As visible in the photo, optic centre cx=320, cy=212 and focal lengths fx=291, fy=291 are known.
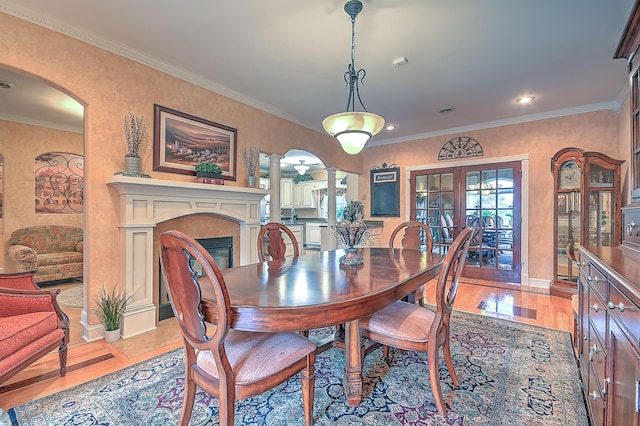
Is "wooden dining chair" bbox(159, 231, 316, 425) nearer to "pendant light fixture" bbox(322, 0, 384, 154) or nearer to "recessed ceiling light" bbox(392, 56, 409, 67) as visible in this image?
"pendant light fixture" bbox(322, 0, 384, 154)

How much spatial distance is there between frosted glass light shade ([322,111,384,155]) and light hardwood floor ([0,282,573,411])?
2.22 meters

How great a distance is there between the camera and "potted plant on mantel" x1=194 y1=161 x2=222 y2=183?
10.4 ft

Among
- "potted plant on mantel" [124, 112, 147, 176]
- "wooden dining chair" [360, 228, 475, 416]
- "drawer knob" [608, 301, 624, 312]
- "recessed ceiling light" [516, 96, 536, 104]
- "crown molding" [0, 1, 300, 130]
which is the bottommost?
"wooden dining chair" [360, 228, 475, 416]

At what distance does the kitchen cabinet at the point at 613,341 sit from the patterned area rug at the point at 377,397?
1.08 ft

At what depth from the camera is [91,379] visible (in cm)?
192

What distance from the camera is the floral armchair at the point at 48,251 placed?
407 centimetres

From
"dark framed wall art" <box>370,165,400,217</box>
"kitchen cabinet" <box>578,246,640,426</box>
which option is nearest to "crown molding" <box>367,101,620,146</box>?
"dark framed wall art" <box>370,165,400,217</box>

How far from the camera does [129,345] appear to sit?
2447 mm

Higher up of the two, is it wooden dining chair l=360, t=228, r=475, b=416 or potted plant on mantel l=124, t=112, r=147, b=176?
potted plant on mantel l=124, t=112, r=147, b=176

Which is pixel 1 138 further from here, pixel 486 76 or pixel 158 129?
pixel 486 76

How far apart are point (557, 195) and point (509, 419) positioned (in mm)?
3658

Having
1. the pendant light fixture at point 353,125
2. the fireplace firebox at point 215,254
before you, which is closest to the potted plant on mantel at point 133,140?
the fireplace firebox at point 215,254

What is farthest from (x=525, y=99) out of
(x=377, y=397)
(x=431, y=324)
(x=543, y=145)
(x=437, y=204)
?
(x=377, y=397)

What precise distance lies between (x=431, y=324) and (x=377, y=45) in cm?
229
